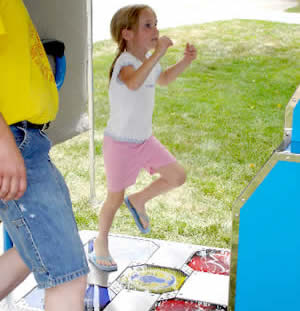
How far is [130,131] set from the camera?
2273mm

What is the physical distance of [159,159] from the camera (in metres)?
2.29

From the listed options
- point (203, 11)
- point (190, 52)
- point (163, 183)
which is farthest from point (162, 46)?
point (203, 11)

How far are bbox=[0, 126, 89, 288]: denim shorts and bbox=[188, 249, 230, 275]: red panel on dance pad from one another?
1036 millimetres

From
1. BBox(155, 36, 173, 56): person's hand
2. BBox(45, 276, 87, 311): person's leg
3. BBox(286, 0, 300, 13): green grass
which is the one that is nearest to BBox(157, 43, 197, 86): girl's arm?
BBox(155, 36, 173, 56): person's hand

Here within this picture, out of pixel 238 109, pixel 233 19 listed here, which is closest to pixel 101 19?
pixel 233 19

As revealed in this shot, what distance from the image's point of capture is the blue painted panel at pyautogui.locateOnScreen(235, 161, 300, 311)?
1211 millimetres

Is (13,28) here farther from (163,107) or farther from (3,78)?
(163,107)

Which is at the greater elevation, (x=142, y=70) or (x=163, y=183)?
(x=142, y=70)

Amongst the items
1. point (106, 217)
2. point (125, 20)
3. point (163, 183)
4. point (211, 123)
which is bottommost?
point (211, 123)

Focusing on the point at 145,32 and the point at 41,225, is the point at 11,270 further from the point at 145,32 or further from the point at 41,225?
the point at 145,32

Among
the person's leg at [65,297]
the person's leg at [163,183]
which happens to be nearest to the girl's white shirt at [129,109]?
the person's leg at [163,183]

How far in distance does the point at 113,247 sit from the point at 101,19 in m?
5.06

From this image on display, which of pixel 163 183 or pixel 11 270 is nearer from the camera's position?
pixel 11 270

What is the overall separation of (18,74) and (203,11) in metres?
6.51
